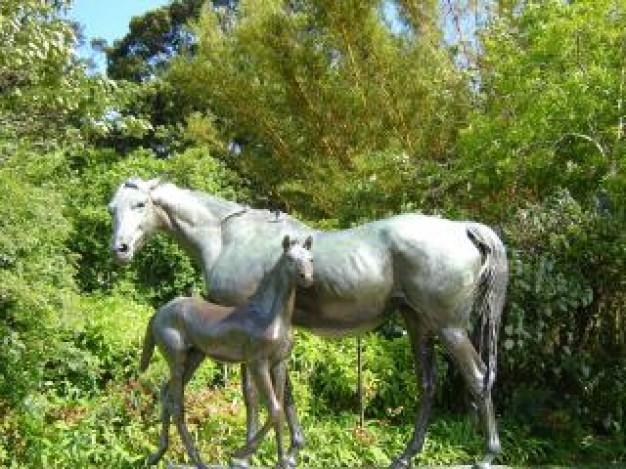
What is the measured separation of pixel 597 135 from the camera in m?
9.66

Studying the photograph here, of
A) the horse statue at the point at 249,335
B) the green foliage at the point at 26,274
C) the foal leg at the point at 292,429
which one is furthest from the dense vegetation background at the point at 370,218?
the foal leg at the point at 292,429

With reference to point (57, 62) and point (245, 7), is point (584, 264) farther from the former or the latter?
point (245, 7)

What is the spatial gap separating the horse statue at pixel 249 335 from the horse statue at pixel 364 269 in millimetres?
196

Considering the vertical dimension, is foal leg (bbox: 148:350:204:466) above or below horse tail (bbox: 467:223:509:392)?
below

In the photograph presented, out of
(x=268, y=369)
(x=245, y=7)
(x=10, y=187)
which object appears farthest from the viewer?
(x=245, y=7)

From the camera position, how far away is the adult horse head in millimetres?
4773

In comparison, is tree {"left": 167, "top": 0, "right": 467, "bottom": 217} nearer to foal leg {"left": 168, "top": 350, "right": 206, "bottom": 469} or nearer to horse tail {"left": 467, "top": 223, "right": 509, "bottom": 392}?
horse tail {"left": 467, "top": 223, "right": 509, "bottom": 392}

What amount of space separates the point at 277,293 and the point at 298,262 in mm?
203

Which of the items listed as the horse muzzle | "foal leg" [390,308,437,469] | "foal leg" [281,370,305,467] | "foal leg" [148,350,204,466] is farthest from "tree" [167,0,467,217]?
the horse muzzle

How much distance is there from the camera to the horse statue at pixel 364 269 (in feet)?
15.9

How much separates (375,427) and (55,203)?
3626 mm

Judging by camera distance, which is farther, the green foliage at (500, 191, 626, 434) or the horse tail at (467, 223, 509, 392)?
the green foliage at (500, 191, 626, 434)

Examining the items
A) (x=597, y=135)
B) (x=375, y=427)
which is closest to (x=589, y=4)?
(x=597, y=135)

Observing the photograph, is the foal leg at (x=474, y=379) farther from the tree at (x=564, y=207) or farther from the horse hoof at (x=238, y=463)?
the tree at (x=564, y=207)
